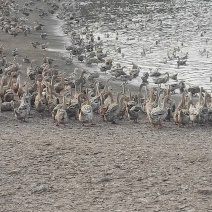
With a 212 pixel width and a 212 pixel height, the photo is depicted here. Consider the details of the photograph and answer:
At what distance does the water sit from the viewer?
28328 millimetres

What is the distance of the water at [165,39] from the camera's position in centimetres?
2833

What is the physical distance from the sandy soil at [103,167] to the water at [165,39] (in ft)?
32.0

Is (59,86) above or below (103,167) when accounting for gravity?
above

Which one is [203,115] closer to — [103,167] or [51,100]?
[51,100]

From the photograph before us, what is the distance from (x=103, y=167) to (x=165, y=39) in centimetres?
2575

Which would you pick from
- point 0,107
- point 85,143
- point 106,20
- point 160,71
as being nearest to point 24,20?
point 106,20

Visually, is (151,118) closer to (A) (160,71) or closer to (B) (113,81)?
(B) (113,81)

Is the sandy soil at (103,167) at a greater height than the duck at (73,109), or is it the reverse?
the duck at (73,109)

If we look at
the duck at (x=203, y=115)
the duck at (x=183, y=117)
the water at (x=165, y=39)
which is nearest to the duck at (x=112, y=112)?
the duck at (x=183, y=117)

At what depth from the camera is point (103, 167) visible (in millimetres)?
12789

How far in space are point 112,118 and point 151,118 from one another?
1.36m

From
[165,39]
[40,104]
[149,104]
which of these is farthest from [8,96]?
[165,39]

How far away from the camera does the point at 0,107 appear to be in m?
17.6

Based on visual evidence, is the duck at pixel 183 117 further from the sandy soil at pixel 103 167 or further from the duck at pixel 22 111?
the duck at pixel 22 111
